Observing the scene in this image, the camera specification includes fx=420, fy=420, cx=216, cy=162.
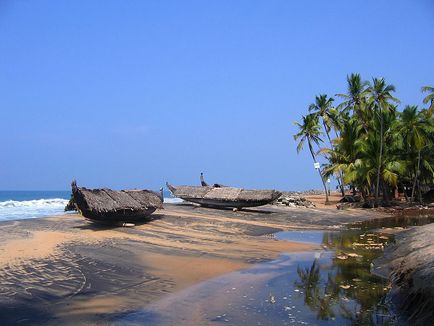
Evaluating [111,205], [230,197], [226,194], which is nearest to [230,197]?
[230,197]

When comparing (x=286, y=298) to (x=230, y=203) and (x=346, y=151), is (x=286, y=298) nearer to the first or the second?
(x=230, y=203)

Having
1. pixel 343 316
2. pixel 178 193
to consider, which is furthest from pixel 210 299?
pixel 178 193

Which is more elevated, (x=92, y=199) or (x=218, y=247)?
(x=92, y=199)

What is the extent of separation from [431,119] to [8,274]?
105 ft

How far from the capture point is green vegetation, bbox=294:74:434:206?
30.6 metres

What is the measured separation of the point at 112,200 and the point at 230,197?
10200mm

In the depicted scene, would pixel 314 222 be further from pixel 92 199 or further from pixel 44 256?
pixel 44 256

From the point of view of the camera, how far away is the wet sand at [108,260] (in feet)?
23.0

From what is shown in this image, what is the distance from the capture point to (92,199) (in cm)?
1565

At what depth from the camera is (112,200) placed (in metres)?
16.3

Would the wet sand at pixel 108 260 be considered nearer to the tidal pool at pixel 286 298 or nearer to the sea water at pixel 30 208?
the tidal pool at pixel 286 298

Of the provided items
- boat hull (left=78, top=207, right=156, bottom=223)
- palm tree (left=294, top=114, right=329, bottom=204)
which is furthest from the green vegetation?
boat hull (left=78, top=207, right=156, bottom=223)

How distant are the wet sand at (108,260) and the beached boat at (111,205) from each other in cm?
53

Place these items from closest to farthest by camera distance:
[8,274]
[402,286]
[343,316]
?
[343,316], [402,286], [8,274]
